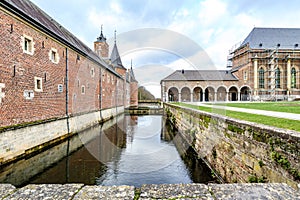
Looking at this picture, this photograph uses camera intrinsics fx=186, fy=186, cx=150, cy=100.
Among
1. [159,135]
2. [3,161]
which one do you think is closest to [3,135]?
[3,161]

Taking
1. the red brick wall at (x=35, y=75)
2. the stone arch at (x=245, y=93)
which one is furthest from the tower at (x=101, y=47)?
the stone arch at (x=245, y=93)

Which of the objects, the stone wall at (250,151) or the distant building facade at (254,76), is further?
the distant building facade at (254,76)

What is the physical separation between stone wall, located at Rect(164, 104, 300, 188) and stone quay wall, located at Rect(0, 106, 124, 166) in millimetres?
7117

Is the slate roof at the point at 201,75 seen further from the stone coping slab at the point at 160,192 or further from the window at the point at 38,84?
the stone coping slab at the point at 160,192

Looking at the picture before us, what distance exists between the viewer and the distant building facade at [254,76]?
105ft

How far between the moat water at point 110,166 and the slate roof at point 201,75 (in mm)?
27491

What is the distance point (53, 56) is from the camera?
10.7 meters

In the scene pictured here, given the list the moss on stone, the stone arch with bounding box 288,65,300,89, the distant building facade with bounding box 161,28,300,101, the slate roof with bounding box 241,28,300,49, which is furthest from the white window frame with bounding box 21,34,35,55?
the stone arch with bounding box 288,65,300,89

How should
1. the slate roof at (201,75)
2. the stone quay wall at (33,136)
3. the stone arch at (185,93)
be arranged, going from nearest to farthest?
the stone quay wall at (33,136), the slate roof at (201,75), the stone arch at (185,93)

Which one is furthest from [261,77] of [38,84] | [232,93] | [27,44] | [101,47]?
[27,44]

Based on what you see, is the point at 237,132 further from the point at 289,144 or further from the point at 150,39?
the point at 150,39

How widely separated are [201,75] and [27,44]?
109 feet

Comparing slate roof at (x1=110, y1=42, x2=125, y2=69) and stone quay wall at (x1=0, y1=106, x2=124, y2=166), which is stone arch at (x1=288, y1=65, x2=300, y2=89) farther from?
stone quay wall at (x1=0, y1=106, x2=124, y2=166)

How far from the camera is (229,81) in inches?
1420
